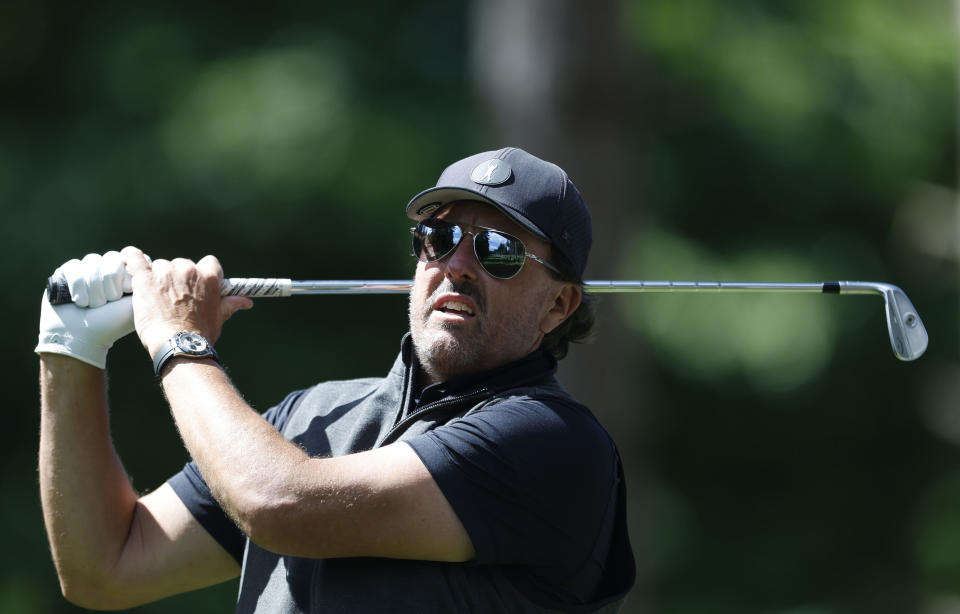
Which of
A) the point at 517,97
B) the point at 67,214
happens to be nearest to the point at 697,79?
the point at 517,97

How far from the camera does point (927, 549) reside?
9.41 metres

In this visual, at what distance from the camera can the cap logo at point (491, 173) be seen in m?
2.71

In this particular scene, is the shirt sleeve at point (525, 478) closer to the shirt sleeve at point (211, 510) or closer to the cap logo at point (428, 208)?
the cap logo at point (428, 208)

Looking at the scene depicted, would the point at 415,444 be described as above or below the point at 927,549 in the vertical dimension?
above

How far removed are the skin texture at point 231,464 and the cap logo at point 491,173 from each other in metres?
0.08

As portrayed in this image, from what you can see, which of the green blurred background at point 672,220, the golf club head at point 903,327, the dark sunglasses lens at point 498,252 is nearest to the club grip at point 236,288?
Answer: the dark sunglasses lens at point 498,252

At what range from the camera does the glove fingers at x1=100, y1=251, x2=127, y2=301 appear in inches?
107

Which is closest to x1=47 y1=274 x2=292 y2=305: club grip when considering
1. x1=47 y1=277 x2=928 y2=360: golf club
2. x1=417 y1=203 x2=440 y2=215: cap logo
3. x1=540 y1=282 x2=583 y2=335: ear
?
Answer: x1=47 y1=277 x2=928 y2=360: golf club

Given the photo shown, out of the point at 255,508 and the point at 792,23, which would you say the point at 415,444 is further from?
the point at 792,23

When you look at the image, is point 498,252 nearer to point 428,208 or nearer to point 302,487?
point 428,208

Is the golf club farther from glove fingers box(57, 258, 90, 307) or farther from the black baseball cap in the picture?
the black baseball cap

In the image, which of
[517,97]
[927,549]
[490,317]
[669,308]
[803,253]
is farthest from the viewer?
[927,549]

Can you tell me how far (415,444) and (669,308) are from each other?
5.22 meters

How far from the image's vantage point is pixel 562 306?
115 inches
